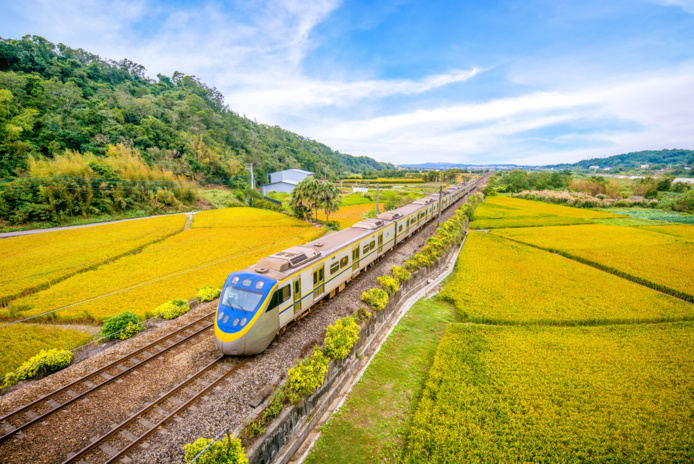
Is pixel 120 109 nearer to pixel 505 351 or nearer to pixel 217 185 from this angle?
pixel 217 185

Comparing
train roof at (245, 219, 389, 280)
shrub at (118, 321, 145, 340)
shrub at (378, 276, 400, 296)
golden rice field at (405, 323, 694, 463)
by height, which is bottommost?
golden rice field at (405, 323, 694, 463)

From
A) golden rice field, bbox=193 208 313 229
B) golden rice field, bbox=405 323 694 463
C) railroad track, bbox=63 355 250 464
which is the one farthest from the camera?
golden rice field, bbox=193 208 313 229

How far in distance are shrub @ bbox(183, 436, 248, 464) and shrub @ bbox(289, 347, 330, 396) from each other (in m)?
2.03

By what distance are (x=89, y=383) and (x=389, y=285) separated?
1236 centimetres

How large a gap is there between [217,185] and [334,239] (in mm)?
51783

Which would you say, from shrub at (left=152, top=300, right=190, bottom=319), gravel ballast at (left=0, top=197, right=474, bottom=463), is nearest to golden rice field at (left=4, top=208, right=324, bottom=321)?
shrub at (left=152, top=300, right=190, bottom=319)

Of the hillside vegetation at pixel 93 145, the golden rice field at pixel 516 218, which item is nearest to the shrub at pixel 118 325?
the hillside vegetation at pixel 93 145

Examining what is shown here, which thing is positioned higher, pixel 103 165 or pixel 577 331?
pixel 103 165

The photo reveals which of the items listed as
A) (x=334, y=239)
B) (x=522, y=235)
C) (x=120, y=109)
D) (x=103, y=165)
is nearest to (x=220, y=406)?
(x=334, y=239)

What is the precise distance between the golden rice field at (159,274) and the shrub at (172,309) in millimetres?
848

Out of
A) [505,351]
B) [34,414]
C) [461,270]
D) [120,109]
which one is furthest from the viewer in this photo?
[120,109]

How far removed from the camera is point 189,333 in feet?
37.4

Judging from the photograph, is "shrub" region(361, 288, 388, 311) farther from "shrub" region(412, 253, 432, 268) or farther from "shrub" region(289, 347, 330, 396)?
"shrub" region(412, 253, 432, 268)

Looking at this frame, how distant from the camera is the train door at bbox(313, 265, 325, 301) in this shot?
1213 cm
